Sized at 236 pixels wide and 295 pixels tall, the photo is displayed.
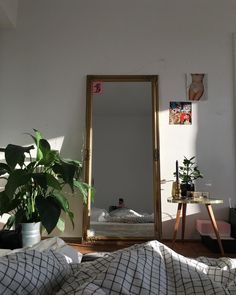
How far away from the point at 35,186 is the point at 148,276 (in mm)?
1522

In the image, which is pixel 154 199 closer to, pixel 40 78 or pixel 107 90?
pixel 107 90

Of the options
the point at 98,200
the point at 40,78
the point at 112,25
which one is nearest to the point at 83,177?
the point at 98,200

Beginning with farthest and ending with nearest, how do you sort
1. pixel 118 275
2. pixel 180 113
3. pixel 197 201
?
pixel 180 113
pixel 197 201
pixel 118 275

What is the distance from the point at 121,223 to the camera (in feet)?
8.01

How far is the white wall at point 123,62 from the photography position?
2.48 metres

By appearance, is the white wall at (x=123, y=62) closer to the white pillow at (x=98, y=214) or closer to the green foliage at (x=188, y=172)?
the green foliage at (x=188, y=172)

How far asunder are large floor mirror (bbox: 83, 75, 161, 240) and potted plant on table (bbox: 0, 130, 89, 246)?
0.48 m

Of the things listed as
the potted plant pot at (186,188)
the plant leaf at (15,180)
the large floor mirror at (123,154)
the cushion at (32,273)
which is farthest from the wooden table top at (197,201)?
the cushion at (32,273)

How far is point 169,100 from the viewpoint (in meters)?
2.51

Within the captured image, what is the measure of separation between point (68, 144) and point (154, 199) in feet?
3.02

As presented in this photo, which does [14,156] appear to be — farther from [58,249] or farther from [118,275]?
[118,275]

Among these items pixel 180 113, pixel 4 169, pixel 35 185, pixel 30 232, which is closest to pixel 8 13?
pixel 4 169

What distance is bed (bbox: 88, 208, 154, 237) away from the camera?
240 cm

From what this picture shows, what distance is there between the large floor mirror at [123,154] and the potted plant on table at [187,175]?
218 millimetres
